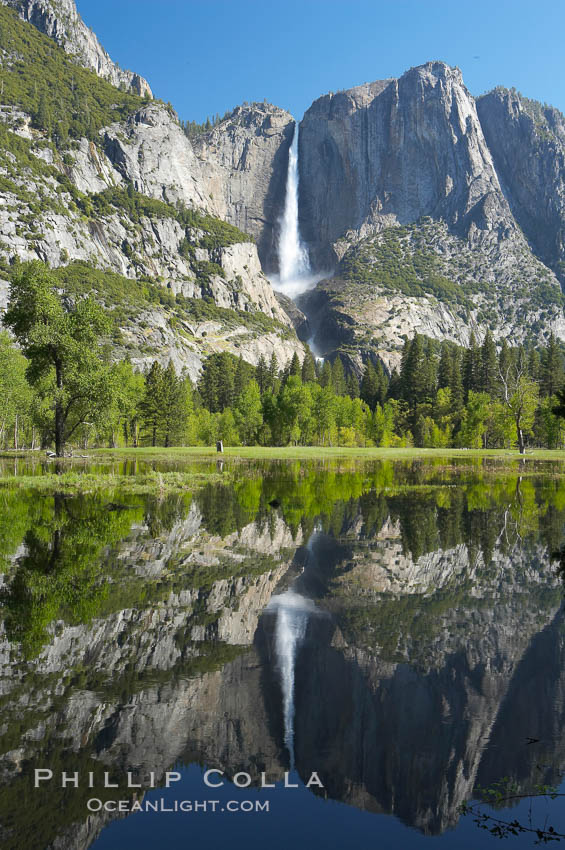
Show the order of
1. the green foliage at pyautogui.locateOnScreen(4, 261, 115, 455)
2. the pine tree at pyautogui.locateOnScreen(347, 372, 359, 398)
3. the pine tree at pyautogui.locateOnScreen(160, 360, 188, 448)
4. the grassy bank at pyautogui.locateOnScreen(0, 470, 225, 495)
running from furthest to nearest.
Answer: the pine tree at pyautogui.locateOnScreen(347, 372, 359, 398), the pine tree at pyautogui.locateOnScreen(160, 360, 188, 448), the green foliage at pyautogui.locateOnScreen(4, 261, 115, 455), the grassy bank at pyautogui.locateOnScreen(0, 470, 225, 495)

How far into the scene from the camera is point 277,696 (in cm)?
631

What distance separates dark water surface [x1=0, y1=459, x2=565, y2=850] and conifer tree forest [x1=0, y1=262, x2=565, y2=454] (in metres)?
20.1

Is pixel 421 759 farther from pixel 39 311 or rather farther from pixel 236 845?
pixel 39 311

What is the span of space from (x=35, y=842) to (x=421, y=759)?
3.15 metres

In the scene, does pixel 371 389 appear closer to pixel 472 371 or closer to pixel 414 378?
pixel 414 378

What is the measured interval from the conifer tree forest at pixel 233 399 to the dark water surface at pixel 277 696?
20.1 metres

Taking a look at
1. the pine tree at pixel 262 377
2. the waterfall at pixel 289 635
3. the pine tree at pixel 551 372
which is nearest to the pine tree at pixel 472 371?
the pine tree at pixel 551 372

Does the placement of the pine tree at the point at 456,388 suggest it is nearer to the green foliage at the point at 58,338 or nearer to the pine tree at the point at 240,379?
the pine tree at the point at 240,379

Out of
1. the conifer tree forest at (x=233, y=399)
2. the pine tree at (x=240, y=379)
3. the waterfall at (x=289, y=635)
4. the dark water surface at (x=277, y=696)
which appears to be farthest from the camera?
the pine tree at (x=240, y=379)

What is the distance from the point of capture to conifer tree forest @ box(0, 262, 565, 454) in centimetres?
3534

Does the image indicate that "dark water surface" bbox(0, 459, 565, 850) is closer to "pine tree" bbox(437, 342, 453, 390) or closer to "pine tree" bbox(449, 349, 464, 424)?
"pine tree" bbox(449, 349, 464, 424)

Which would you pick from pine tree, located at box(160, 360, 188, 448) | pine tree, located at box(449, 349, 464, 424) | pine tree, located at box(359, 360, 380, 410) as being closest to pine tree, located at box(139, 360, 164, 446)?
pine tree, located at box(160, 360, 188, 448)

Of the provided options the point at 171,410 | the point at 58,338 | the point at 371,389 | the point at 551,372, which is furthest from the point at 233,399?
the point at 58,338

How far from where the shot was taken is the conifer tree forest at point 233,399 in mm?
35344
